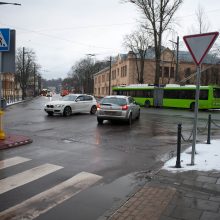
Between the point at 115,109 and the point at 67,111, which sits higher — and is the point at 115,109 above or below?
above

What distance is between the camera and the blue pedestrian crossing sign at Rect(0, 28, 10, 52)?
10.5 meters

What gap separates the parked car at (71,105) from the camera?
21359 mm

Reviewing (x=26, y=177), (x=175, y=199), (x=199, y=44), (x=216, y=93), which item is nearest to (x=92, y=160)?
(x=26, y=177)

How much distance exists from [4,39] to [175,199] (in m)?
7.56

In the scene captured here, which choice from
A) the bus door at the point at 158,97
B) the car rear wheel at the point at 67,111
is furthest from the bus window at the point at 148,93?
the car rear wheel at the point at 67,111

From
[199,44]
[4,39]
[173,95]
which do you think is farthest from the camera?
[173,95]

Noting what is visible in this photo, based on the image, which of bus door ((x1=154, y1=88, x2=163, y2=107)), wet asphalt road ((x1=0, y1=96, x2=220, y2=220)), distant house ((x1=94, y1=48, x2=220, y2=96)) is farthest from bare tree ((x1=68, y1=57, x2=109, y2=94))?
wet asphalt road ((x1=0, y1=96, x2=220, y2=220))

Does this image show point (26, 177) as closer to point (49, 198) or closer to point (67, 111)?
point (49, 198)

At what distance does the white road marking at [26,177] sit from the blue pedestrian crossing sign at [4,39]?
4.57 metres

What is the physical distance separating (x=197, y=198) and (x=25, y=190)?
2990mm

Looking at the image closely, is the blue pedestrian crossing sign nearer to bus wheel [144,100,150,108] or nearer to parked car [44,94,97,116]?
parked car [44,94,97,116]

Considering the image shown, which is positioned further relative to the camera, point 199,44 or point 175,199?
point 199,44

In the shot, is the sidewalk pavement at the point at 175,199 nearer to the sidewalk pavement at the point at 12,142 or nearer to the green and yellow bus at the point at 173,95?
the sidewalk pavement at the point at 12,142

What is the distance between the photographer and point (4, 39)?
10562 mm
